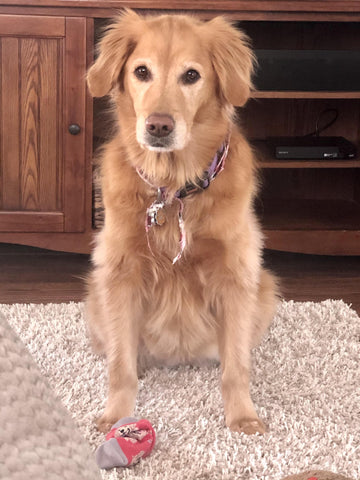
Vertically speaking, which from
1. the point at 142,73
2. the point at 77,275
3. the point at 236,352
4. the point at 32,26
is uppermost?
the point at 32,26

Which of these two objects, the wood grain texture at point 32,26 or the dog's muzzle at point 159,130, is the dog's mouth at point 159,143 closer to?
the dog's muzzle at point 159,130

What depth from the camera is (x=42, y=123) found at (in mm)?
2627

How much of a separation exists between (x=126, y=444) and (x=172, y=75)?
77 centimetres

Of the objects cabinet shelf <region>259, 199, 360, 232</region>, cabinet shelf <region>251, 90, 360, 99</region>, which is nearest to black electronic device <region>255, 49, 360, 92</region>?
cabinet shelf <region>251, 90, 360, 99</region>

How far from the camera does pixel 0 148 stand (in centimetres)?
264

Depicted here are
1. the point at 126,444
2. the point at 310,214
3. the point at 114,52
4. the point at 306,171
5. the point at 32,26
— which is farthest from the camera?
the point at 306,171

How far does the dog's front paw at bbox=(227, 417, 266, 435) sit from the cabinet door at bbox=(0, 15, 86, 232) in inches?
51.1

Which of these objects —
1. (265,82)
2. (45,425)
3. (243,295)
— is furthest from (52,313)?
(45,425)

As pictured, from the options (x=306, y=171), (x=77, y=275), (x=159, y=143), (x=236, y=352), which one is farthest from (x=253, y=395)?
(x=306, y=171)

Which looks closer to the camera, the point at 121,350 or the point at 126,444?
the point at 126,444

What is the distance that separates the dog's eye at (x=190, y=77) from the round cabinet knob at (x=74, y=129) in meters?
1.10

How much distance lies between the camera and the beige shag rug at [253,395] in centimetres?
145

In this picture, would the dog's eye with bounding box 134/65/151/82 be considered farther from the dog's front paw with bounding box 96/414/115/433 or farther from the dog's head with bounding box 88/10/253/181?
the dog's front paw with bounding box 96/414/115/433

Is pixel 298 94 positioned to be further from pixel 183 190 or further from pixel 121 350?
pixel 121 350
